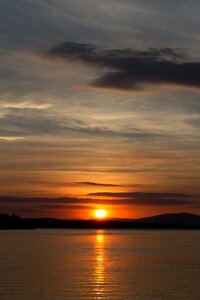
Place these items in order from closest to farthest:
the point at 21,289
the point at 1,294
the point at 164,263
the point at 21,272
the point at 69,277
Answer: the point at 1,294 → the point at 21,289 → the point at 69,277 → the point at 21,272 → the point at 164,263

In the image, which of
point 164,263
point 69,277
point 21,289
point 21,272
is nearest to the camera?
point 21,289

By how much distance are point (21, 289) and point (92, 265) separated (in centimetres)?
2674

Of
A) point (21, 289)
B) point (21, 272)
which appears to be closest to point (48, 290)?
point (21, 289)

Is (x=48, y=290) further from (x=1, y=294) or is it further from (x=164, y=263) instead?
(x=164, y=263)

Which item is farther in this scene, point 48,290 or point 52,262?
point 52,262

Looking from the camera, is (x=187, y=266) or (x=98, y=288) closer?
(x=98, y=288)

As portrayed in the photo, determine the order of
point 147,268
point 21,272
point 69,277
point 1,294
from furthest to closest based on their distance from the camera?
1. point 147,268
2. point 21,272
3. point 69,277
4. point 1,294

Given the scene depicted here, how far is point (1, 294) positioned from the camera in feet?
164

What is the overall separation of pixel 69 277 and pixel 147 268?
49.8 feet

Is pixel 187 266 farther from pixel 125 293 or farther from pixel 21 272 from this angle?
pixel 125 293

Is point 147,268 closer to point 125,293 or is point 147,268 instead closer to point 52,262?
point 52,262

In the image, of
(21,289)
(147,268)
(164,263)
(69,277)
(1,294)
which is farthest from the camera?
(164,263)

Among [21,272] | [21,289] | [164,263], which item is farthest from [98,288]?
[164,263]

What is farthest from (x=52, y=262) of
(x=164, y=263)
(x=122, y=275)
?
(x=122, y=275)
